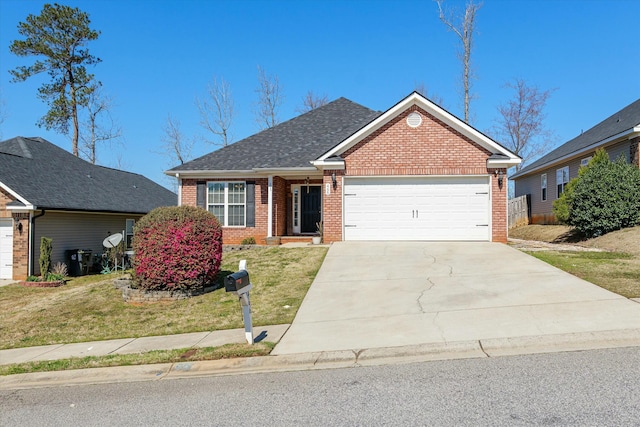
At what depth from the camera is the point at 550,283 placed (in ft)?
30.8

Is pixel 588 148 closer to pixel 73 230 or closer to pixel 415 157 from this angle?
pixel 415 157

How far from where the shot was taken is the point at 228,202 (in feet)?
63.5

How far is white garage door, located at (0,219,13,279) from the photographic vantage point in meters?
18.9

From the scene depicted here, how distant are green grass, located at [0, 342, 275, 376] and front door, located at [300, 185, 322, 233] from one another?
13.4 metres

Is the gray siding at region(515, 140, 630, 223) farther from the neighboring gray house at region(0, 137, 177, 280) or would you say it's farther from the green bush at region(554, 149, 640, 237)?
the neighboring gray house at region(0, 137, 177, 280)

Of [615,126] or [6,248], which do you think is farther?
[615,126]

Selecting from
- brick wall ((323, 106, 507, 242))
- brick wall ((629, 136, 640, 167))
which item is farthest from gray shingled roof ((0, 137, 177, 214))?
brick wall ((629, 136, 640, 167))

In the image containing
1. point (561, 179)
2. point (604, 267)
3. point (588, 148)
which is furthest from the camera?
point (561, 179)

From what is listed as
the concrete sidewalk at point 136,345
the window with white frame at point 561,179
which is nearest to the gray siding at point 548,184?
the window with white frame at point 561,179

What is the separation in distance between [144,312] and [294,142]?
495 inches

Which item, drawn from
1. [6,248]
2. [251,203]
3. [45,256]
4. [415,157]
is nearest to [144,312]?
[251,203]

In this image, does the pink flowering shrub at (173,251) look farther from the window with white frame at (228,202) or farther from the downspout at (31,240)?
the downspout at (31,240)

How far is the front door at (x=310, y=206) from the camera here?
790 inches

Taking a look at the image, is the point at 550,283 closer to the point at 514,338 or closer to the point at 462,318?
the point at 462,318
